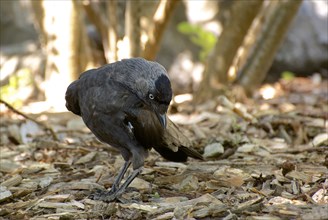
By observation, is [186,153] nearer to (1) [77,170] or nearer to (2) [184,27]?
(1) [77,170]

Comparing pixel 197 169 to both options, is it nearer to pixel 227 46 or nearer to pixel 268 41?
pixel 227 46

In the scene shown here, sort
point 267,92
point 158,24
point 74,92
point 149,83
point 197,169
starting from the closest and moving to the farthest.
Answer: point 149,83, point 74,92, point 197,169, point 158,24, point 267,92

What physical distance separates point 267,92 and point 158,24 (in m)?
2.93

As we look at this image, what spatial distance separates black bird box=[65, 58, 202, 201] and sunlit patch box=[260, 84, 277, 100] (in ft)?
13.0

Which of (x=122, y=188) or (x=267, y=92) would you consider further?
(x=267, y=92)

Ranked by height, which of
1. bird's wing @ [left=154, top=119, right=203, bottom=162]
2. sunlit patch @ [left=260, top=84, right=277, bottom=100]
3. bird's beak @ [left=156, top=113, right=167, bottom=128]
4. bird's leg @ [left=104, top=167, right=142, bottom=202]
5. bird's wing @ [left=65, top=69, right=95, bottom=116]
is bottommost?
sunlit patch @ [left=260, top=84, right=277, bottom=100]

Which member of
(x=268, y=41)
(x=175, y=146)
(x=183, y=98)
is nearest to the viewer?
(x=175, y=146)

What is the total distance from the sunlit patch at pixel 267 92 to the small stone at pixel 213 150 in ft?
9.16

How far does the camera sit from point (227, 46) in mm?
7414

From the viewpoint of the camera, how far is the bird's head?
4305 millimetres

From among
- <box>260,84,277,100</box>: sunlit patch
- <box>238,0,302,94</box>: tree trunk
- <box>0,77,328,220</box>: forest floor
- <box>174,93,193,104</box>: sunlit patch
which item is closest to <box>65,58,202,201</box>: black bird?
<box>0,77,328,220</box>: forest floor

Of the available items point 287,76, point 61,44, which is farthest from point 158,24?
point 287,76

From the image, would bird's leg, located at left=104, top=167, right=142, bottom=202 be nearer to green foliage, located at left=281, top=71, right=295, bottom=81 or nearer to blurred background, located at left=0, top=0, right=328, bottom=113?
blurred background, located at left=0, top=0, right=328, bottom=113

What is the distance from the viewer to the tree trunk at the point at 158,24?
649 cm
